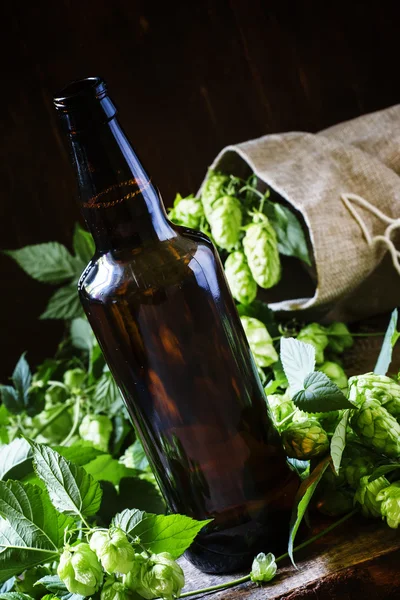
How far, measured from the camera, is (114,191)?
23.6 inches

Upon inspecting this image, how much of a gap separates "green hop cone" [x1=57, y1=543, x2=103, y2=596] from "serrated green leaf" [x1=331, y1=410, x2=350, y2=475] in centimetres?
20

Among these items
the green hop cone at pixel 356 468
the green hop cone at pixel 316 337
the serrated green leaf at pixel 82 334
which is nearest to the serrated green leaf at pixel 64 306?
the serrated green leaf at pixel 82 334

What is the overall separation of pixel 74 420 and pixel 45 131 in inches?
22.9

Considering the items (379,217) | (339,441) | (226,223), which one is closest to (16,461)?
(339,441)

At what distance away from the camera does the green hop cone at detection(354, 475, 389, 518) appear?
2.12 feet

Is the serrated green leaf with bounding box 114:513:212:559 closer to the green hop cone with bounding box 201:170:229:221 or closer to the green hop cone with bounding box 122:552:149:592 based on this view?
the green hop cone with bounding box 122:552:149:592

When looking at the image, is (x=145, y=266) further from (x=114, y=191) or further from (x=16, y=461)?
(x=16, y=461)

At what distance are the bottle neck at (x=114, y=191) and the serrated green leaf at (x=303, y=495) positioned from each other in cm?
23

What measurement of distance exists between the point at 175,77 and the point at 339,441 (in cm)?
97

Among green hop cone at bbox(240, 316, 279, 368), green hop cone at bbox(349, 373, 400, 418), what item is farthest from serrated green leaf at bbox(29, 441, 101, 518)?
green hop cone at bbox(240, 316, 279, 368)

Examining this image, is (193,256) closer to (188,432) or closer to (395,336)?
(188,432)

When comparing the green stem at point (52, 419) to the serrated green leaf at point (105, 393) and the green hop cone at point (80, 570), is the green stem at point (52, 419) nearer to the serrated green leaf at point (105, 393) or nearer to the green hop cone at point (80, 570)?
the serrated green leaf at point (105, 393)

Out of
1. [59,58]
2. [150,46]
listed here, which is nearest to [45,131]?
[59,58]

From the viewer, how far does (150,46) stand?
142cm
